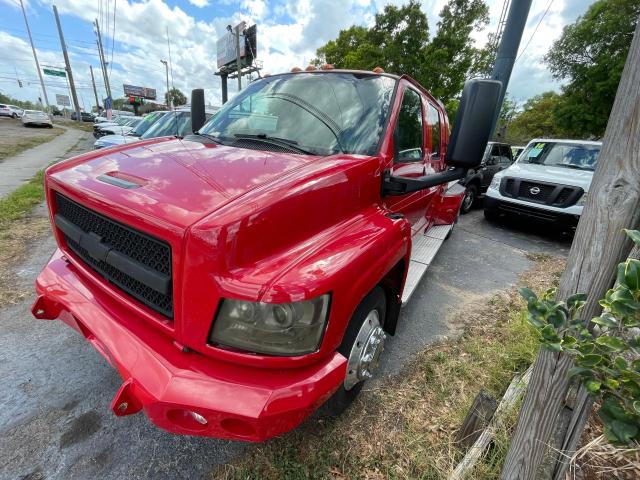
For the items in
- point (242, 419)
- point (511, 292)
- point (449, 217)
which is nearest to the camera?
point (242, 419)

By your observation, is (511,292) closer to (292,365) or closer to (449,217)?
(449,217)

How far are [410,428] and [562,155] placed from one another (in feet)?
23.9

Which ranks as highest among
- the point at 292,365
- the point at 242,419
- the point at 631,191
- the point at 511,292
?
the point at 631,191

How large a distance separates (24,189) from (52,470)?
739cm

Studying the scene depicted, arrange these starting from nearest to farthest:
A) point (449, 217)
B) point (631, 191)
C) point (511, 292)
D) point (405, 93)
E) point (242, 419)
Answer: point (631, 191) → point (242, 419) → point (405, 93) → point (511, 292) → point (449, 217)

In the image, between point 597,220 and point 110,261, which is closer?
point 597,220

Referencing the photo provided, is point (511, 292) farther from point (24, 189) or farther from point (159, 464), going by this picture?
point (24, 189)

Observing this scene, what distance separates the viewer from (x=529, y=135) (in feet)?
136

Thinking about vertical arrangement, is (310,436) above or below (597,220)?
below

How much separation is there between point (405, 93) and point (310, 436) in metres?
2.63

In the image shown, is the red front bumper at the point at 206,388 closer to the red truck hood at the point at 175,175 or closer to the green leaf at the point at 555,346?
the red truck hood at the point at 175,175

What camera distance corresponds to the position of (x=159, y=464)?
1.76 meters

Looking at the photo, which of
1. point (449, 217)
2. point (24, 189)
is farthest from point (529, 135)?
point (24, 189)

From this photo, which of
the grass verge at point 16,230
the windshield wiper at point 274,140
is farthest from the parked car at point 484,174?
the grass verge at point 16,230
